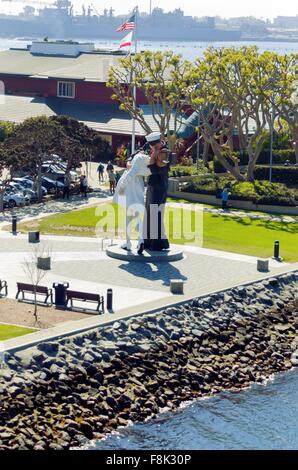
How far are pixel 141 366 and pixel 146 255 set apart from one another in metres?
10.8

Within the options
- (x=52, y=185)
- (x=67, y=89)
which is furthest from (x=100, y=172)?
(x=67, y=89)

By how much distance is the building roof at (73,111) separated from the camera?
83188 mm

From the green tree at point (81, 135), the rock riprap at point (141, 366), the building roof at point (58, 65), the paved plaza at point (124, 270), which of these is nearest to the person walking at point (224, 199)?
the green tree at point (81, 135)

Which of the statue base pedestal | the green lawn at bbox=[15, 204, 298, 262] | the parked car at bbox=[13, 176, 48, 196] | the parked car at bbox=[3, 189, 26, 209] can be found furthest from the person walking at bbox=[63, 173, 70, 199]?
the statue base pedestal

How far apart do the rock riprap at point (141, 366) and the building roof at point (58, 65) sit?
5080cm

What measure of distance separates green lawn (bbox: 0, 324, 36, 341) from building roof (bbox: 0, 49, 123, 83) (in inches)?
2185

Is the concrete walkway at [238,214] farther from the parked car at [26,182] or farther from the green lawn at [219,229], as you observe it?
the parked car at [26,182]

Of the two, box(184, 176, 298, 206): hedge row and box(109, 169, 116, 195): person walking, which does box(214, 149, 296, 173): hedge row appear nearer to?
box(184, 176, 298, 206): hedge row

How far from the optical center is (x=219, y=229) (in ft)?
179

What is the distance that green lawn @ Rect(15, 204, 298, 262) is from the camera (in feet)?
168

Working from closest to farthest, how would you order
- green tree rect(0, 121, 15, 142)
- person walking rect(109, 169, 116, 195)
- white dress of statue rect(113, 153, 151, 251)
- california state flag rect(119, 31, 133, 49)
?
white dress of statue rect(113, 153, 151, 251) → california state flag rect(119, 31, 133, 49) → person walking rect(109, 169, 116, 195) → green tree rect(0, 121, 15, 142)

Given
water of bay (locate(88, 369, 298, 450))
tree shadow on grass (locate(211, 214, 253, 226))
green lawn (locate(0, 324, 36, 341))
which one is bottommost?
water of bay (locate(88, 369, 298, 450))

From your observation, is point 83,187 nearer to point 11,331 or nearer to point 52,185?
point 52,185

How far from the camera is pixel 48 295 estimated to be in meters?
39.9
